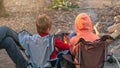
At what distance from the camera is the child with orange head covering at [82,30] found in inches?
180

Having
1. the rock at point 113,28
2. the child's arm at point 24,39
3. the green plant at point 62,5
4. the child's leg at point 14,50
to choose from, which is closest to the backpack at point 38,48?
the child's arm at point 24,39

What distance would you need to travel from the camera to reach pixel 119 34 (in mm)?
7156

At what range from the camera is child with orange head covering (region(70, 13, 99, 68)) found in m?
4.57

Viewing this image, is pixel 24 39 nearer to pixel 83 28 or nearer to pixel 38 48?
pixel 38 48

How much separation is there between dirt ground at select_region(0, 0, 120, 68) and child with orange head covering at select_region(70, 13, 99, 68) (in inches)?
123

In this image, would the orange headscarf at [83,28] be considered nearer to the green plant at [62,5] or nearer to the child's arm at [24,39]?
the child's arm at [24,39]

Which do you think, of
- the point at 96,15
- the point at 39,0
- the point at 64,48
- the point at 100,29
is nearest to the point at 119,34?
the point at 100,29

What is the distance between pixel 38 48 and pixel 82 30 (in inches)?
22.3

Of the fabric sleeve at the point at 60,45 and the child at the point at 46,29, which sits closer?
the child at the point at 46,29

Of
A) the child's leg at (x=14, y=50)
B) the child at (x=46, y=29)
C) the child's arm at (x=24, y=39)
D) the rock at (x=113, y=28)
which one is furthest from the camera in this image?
the rock at (x=113, y=28)

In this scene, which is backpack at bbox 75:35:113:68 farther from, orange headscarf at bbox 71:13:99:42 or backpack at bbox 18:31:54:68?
backpack at bbox 18:31:54:68

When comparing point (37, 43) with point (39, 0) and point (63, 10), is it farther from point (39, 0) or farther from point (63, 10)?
point (39, 0)

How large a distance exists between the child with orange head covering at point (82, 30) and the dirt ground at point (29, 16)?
3134 millimetres

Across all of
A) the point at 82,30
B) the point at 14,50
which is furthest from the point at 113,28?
the point at 14,50
